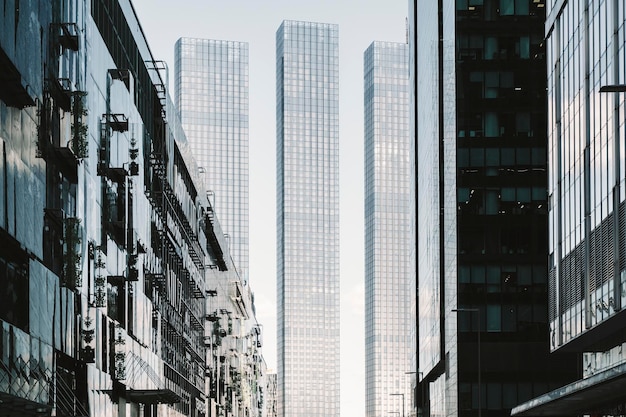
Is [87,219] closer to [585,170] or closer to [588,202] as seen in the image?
[588,202]

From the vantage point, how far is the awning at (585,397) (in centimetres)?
5109

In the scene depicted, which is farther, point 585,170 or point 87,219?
point 585,170

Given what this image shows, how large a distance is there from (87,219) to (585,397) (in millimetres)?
24757

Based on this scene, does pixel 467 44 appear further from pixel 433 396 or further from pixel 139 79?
pixel 139 79

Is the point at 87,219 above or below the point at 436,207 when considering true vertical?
below

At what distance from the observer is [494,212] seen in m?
110

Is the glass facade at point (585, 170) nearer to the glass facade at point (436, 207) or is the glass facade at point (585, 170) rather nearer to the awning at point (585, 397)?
the awning at point (585, 397)

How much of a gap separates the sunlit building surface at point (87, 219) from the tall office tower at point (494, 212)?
30767 mm

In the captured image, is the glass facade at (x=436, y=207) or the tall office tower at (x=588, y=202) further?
the glass facade at (x=436, y=207)

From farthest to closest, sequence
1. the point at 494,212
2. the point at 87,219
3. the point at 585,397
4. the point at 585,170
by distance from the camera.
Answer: the point at 494,212 < the point at 585,397 < the point at 585,170 < the point at 87,219

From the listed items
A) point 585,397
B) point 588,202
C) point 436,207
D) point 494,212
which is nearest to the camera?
point 588,202

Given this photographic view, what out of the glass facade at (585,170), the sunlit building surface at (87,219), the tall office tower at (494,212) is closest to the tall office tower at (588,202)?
the glass facade at (585,170)

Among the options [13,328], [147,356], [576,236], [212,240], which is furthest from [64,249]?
[212,240]

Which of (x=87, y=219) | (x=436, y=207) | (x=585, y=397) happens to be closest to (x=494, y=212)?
(x=436, y=207)
